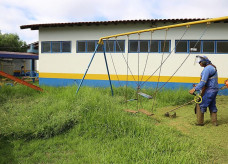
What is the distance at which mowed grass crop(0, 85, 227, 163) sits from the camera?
10.7 ft

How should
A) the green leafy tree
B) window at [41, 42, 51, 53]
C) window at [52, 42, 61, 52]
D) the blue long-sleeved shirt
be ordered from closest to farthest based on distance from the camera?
the blue long-sleeved shirt, window at [52, 42, 61, 52], window at [41, 42, 51, 53], the green leafy tree

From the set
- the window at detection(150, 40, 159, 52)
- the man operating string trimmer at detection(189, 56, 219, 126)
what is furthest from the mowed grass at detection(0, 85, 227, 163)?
the window at detection(150, 40, 159, 52)

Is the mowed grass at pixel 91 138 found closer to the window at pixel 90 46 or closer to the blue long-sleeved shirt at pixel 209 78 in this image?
the blue long-sleeved shirt at pixel 209 78

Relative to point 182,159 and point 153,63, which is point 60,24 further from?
point 182,159

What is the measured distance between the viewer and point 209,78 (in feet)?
15.7

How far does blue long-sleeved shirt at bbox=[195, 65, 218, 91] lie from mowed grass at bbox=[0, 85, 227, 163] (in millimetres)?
1189

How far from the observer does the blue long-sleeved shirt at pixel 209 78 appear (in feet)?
15.3

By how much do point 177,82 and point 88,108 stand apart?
6074 millimetres

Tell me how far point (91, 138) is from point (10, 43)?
30.9 meters

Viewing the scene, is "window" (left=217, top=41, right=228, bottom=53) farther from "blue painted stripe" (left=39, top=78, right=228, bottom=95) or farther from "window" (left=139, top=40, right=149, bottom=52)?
"window" (left=139, top=40, right=149, bottom=52)

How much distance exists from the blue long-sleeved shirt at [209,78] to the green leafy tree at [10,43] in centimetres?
3071

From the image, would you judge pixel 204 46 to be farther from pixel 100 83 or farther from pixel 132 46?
pixel 100 83

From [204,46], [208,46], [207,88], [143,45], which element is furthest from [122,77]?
[207,88]

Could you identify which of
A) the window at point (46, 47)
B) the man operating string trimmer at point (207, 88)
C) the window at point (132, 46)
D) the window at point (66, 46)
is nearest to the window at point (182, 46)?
the window at point (132, 46)
